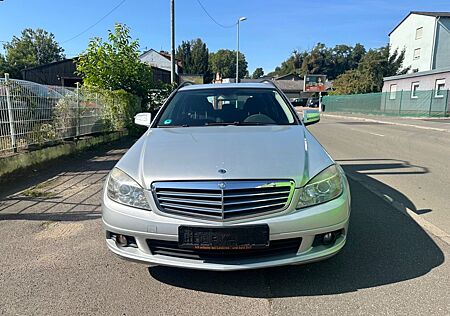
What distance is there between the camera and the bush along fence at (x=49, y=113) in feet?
21.3

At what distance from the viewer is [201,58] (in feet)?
323

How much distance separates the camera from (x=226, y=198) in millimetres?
2518

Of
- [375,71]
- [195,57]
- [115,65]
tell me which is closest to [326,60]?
[195,57]

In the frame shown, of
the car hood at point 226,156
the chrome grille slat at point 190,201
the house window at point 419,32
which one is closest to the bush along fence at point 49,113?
the car hood at point 226,156

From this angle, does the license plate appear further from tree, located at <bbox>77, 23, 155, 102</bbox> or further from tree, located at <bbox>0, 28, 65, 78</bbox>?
tree, located at <bbox>0, 28, 65, 78</bbox>

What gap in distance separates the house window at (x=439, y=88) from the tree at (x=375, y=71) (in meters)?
17.1

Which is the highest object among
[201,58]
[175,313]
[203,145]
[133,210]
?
[201,58]

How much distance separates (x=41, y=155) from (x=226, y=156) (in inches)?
231

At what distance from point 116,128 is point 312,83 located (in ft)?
230

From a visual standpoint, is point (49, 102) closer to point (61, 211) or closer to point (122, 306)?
point (61, 211)

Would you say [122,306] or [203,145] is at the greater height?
[203,145]

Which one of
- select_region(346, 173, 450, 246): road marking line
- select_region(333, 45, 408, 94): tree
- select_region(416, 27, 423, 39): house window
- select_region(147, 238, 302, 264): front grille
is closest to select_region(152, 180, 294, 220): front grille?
select_region(147, 238, 302, 264): front grille

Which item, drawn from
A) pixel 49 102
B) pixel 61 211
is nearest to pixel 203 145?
pixel 61 211

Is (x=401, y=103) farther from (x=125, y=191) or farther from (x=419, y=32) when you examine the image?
(x=125, y=191)
